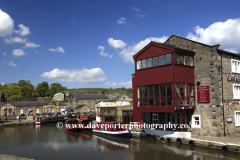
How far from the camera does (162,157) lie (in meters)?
14.5

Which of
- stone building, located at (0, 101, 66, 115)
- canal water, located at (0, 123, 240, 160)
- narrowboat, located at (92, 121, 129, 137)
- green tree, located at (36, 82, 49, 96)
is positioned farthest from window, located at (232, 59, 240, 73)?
green tree, located at (36, 82, 49, 96)

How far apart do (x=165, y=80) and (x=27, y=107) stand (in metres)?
46.9

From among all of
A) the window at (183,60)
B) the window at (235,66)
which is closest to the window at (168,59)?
the window at (183,60)

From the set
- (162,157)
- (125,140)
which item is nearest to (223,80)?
(162,157)

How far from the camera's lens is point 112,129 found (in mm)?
23281

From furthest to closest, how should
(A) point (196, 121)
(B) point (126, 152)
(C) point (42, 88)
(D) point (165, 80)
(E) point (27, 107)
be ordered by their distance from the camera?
1. (C) point (42, 88)
2. (E) point (27, 107)
3. (A) point (196, 121)
4. (D) point (165, 80)
5. (B) point (126, 152)

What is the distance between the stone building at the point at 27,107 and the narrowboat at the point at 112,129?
34912 mm

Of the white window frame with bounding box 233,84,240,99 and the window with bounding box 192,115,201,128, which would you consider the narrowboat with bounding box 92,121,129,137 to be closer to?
the window with bounding box 192,115,201,128

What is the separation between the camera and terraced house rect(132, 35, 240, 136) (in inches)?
683

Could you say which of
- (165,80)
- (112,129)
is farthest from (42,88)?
(165,80)

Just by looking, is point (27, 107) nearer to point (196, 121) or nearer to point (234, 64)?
point (196, 121)

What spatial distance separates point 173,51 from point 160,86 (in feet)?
11.4

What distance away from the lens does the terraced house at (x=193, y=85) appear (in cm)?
1734

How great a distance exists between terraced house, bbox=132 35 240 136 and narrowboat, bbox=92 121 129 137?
13.3 ft
